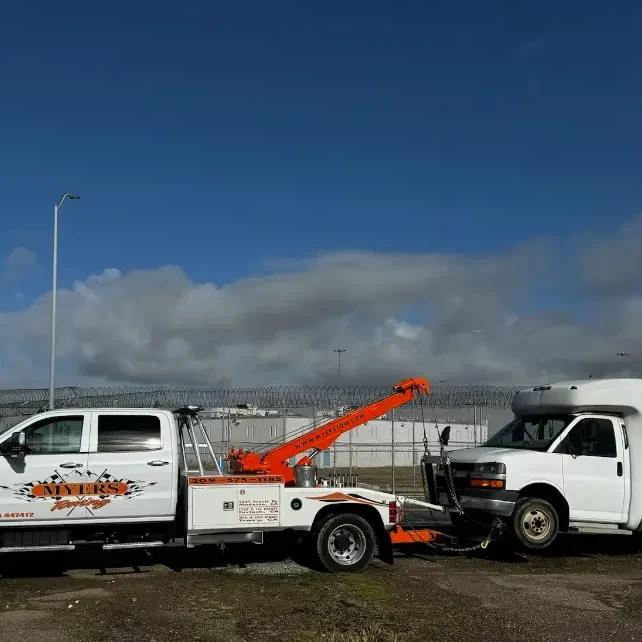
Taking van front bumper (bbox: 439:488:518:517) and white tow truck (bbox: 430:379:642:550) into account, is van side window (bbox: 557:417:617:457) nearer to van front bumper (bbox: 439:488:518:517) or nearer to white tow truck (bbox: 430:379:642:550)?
white tow truck (bbox: 430:379:642:550)

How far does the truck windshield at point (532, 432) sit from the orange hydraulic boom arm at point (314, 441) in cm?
159

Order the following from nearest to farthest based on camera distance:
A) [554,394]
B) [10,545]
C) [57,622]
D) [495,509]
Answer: [57,622], [10,545], [495,509], [554,394]

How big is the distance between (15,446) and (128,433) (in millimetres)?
1341

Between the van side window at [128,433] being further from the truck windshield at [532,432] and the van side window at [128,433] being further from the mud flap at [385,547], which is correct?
the truck windshield at [532,432]

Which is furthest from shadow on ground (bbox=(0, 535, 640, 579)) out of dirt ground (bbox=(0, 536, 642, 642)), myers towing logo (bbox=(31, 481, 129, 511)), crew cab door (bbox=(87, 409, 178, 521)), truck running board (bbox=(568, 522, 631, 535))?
myers towing logo (bbox=(31, 481, 129, 511))

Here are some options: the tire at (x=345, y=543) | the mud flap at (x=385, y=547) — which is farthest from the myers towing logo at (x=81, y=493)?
the mud flap at (x=385, y=547)

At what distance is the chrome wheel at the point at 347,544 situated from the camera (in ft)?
34.5

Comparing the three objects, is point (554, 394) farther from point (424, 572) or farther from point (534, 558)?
point (424, 572)

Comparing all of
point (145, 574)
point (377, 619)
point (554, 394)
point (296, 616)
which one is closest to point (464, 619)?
point (377, 619)

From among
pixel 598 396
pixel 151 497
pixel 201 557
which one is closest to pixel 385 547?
pixel 201 557

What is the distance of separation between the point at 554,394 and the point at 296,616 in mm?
6030

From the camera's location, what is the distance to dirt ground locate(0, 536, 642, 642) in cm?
766

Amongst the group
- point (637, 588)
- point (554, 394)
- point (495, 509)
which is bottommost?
point (637, 588)

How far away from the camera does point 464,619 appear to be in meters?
8.18
